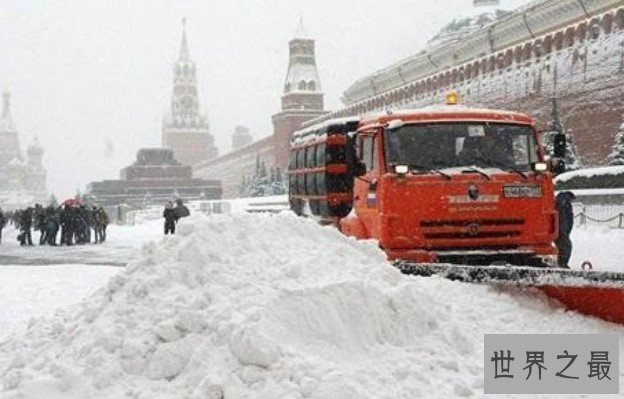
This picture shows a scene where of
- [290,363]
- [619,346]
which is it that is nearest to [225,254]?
[290,363]

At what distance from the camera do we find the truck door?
8.32 meters

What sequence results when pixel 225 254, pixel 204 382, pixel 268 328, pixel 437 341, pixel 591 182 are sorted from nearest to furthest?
1. pixel 204 382
2. pixel 268 328
3. pixel 437 341
4. pixel 225 254
5. pixel 591 182

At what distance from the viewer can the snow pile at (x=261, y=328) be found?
4.50 meters

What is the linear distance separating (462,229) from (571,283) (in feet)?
6.66

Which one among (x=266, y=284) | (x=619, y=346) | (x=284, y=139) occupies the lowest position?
(x=619, y=346)

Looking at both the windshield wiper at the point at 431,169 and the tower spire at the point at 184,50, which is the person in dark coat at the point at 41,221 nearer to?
the windshield wiper at the point at 431,169

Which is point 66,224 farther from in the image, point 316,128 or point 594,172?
point 594,172

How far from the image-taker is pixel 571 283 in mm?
6035

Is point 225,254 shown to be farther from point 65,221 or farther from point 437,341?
point 65,221

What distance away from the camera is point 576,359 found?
4715 mm

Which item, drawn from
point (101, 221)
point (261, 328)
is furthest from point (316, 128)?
point (101, 221)

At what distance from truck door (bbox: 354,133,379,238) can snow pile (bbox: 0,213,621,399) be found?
74.3 inches

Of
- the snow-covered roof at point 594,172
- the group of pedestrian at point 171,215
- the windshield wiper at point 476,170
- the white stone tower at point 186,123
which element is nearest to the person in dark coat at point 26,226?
the group of pedestrian at point 171,215

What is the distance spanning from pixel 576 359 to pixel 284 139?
241 ft
